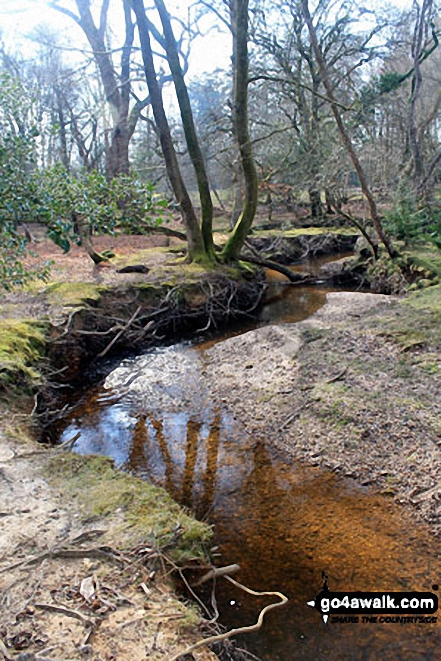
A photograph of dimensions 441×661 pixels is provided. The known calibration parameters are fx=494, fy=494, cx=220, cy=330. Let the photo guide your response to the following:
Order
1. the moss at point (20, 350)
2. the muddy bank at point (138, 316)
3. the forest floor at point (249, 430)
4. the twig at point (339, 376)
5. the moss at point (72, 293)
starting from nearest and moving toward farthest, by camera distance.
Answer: the forest floor at point (249, 430), the moss at point (20, 350), the twig at point (339, 376), the muddy bank at point (138, 316), the moss at point (72, 293)

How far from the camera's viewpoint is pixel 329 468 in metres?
5.12

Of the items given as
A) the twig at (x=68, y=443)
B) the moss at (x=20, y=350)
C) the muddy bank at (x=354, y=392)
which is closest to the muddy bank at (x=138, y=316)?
the moss at (x=20, y=350)

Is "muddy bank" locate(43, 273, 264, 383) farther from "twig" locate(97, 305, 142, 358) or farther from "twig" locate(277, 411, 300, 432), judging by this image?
"twig" locate(277, 411, 300, 432)

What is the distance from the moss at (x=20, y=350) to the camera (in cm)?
631

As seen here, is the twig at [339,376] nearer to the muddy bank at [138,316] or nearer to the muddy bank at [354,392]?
the muddy bank at [354,392]

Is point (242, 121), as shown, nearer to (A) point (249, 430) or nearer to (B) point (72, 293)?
(B) point (72, 293)

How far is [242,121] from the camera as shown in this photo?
38.5ft

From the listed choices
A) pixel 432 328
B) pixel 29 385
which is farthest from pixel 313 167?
pixel 29 385

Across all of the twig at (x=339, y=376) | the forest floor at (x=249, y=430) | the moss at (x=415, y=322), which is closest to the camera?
the forest floor at (x=249, y=430)

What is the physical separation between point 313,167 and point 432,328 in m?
11.0

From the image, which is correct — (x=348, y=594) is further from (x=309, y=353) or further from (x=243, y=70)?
(x=243, y=70)

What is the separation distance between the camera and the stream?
10.5 feet

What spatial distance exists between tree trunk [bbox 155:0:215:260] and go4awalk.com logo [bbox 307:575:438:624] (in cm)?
982

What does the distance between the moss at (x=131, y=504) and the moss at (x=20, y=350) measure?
2.04 metres
